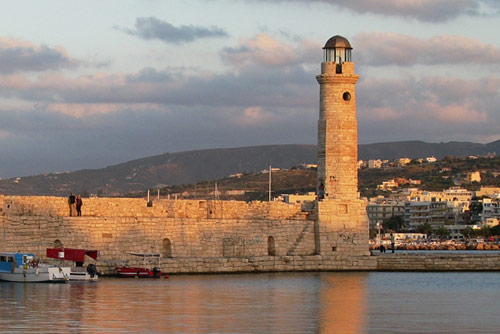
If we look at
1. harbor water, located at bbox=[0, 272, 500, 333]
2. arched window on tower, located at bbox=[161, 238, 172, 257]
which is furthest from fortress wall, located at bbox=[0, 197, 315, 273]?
harbor water, located at bbox=[0, 272, 500, 333]

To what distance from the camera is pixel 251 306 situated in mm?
23609

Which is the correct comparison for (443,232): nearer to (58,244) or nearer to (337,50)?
(337,50)

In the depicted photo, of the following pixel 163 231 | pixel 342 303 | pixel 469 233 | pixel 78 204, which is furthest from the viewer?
pixel 469 233

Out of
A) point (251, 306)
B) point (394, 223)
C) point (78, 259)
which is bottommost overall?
point (251, 306)

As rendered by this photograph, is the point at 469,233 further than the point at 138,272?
Yes

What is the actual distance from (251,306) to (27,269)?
309 inches

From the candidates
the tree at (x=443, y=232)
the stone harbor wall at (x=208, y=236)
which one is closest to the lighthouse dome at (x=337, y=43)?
the stone harbor wall at (x=208, y=236)

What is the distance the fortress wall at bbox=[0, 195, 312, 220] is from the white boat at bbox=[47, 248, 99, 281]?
1.53m

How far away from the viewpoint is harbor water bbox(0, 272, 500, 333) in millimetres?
19625

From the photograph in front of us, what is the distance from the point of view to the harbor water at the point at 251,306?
19.6m

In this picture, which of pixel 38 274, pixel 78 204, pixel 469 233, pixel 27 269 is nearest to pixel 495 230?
pixel 469 233

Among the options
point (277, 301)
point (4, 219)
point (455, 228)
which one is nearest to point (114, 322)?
point (277, 301)

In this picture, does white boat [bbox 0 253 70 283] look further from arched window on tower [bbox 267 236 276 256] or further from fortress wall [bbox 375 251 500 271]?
fortress wall [bbox 375 251 500 271]

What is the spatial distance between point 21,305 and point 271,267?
14.6m
